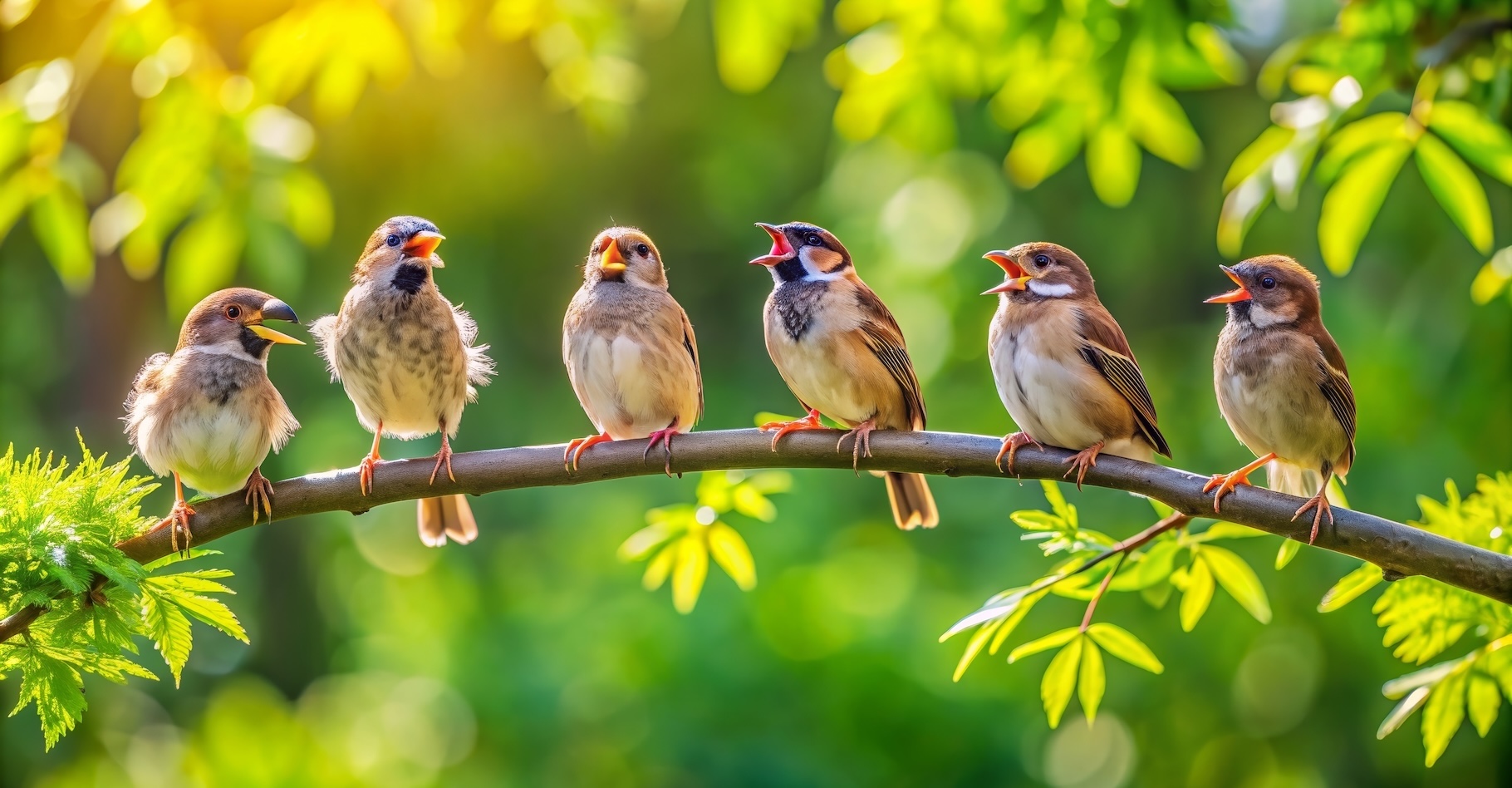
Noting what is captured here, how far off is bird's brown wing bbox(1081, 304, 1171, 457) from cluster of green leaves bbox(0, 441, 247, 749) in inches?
92.1

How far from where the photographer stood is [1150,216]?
30.1ft

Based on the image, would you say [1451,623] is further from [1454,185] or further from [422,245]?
[422,245]

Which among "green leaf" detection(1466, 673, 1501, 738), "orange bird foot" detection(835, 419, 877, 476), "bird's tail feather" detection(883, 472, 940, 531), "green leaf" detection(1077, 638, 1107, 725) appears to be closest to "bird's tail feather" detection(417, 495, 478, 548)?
"bird's tail feather" detection(883, 472, 940, 531)

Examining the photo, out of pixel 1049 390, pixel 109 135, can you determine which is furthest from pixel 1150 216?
pixel 109 135

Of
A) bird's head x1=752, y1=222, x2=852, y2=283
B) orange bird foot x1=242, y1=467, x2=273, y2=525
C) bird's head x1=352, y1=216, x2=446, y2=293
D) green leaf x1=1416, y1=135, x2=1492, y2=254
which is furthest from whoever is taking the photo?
bird's head x1=752, y1=222, x2=852, y2=283

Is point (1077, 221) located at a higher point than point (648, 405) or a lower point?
lower

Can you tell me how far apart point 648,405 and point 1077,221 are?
19.2 feet

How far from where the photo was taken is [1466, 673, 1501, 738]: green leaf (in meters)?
2.84

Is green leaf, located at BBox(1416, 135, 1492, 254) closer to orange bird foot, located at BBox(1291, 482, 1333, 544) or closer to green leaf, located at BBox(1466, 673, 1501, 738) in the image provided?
green leaf, located at BBox(1466, 673, 1501, 738)

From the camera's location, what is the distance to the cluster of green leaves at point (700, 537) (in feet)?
10.6

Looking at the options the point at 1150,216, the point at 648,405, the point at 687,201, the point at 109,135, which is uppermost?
the point at 648,405

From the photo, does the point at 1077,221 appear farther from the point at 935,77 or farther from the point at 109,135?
the point at 109,135

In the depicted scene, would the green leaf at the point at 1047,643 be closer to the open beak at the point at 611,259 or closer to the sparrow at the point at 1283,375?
the sparrow at the point at 1283,375

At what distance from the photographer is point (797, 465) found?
2.84 meters
